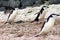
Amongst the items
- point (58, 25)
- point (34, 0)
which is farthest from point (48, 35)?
point (34, 0)

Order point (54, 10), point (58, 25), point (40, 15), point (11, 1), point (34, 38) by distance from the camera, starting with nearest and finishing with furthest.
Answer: point (34, 38)
point (58, 25)
point (40, 15)
point (54, 10)
point (11, 1)

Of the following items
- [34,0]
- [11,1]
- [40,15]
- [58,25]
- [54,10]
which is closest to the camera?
[58,25]

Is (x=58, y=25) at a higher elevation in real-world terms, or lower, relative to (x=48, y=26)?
lower

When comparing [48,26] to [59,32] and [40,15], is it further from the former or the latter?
[40,15]

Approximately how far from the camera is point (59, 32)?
7.56 metres

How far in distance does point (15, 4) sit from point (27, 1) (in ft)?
3.80

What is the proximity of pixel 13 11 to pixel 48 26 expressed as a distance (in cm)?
402

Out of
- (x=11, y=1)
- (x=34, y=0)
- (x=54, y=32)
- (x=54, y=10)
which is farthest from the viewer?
(x=11, y=1)

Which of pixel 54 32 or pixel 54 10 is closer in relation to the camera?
pixel 54 32

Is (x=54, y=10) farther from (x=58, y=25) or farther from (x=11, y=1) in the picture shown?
(x=11, y=1)

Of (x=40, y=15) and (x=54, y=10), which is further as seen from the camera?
(x=54, y=10)

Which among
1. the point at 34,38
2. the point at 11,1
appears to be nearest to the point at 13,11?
the point at 34,38

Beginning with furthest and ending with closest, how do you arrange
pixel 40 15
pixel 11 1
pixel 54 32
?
pixel 11 1, pixel 40 15, pixel 54 32

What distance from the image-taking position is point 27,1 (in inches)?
622
